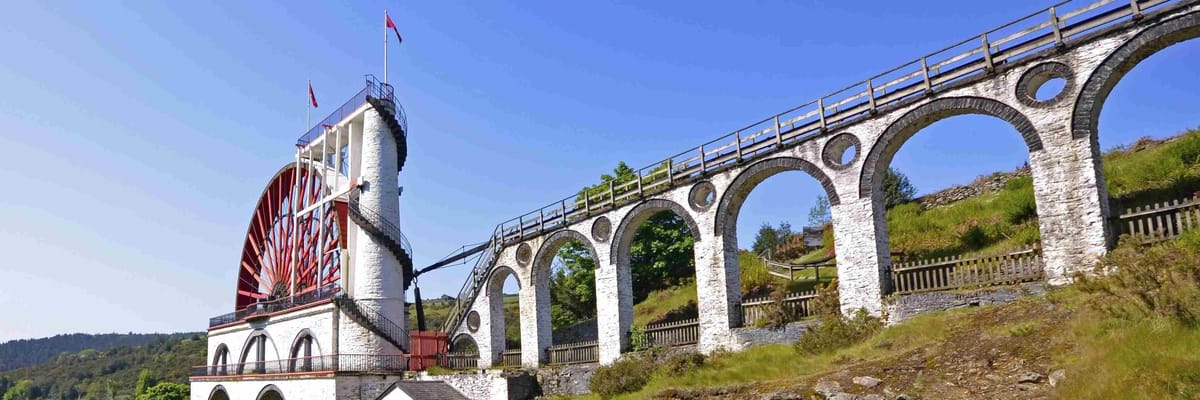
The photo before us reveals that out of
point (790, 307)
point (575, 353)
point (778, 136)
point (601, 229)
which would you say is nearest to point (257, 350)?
point (575, 353)

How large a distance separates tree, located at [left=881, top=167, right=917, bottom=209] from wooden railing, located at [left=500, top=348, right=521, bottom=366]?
16137mm

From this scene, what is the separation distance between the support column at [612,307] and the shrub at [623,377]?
1.50 m

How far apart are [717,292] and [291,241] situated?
24846 millimetres

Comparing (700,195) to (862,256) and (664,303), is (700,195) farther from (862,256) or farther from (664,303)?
(664,303)

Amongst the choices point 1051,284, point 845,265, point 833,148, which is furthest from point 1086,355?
point 833,148

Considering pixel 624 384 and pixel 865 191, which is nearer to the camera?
pixel 865 191

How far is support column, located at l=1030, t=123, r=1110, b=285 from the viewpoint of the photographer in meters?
15.2

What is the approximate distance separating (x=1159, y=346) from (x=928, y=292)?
21.9 feet

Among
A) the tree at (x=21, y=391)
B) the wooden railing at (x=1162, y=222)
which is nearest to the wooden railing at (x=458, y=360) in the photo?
the wooden railing at (x=1162, y=222)

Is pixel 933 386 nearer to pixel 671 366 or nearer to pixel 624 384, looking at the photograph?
pixel 671 366

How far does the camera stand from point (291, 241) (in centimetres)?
3859

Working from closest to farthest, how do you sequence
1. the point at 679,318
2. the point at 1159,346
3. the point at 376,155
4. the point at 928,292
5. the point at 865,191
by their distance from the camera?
the point at 1159,346 → the point at 928,292 → the point at 865,191 → the point at 679,318 → the point at 376,155

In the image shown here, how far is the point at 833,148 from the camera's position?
19.9 metres

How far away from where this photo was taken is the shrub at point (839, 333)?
17734 millimetres
